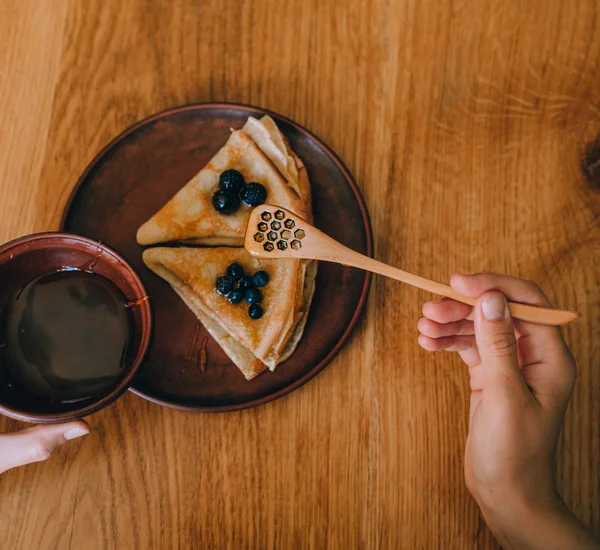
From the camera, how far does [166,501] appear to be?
1.09 meters

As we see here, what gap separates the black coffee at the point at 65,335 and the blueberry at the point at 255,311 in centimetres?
25

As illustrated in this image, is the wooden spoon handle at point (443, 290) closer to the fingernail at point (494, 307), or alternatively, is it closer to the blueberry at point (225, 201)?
the fingernail at point (494, 307)

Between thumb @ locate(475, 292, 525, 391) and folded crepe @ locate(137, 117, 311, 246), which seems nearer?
thumb @ locate(475, 292, 525, 391)

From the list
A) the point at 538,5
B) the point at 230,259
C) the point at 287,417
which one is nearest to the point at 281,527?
the point at 287,417

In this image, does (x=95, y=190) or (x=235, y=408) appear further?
(x=95, y=190)

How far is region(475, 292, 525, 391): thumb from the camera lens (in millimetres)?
941

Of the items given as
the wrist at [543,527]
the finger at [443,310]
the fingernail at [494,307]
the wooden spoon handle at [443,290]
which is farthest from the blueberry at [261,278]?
the wrist at [543,527]

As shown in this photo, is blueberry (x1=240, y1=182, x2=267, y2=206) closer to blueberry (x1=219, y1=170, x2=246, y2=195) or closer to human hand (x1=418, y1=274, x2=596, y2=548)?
blueberry (x1=219, y1=170, x2=246, y2=195)

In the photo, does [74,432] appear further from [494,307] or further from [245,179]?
[494,307]

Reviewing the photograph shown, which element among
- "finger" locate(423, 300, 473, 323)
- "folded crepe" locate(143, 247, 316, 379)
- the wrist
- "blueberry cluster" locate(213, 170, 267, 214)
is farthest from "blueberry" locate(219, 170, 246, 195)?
the wrist

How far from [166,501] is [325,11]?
45.9 inches

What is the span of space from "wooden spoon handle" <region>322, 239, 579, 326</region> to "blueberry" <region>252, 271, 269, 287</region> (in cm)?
20

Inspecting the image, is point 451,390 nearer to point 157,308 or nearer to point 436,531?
point 436,531

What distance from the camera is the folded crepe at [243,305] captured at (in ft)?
3.57
